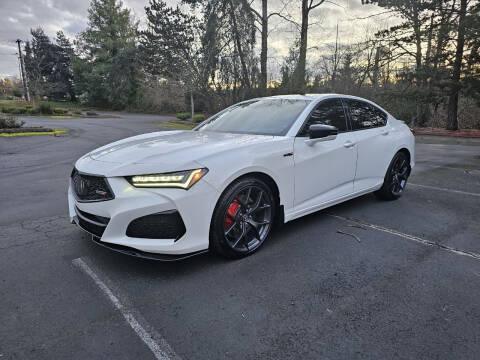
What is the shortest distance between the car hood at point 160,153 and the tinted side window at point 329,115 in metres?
0.69

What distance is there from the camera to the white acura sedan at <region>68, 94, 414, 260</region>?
2482mm

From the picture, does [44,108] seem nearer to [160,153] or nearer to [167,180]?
[160,153]

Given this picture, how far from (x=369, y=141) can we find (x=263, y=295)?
8.72 feet

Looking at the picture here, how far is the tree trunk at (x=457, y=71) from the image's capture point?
558 inches

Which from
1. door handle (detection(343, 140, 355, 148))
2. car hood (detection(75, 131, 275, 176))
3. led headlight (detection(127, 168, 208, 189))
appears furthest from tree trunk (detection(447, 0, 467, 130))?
led headlight (detection(127, 168, 208, 189))

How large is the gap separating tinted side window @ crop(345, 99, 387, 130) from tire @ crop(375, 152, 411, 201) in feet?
1.97

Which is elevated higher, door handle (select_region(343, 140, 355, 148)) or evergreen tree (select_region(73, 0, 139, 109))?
evergreen tree (select_region(73, 0, 139, 109))

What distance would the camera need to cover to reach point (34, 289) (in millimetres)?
2473

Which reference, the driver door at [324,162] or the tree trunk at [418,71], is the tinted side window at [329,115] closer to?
the driver door at [324,162]

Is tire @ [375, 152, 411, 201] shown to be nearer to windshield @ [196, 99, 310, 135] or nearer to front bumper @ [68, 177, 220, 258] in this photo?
windshield @ [196, 99, 310, 135]

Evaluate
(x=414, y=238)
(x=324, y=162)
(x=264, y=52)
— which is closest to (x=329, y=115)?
(x=324, y=162)

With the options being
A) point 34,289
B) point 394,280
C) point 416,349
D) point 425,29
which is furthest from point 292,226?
point 425,29

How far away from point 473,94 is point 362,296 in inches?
653

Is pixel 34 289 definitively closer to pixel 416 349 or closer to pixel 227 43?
pixel 416 349
